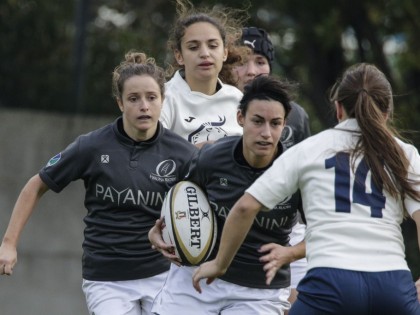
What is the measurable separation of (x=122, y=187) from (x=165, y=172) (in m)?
0.25

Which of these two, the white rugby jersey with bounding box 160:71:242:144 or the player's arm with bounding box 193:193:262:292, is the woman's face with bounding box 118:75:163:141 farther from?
the player's arm with bounding box 193:193:262:292

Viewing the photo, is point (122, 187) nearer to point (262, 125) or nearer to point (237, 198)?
point (237, 198)

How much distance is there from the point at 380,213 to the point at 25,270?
300 inches

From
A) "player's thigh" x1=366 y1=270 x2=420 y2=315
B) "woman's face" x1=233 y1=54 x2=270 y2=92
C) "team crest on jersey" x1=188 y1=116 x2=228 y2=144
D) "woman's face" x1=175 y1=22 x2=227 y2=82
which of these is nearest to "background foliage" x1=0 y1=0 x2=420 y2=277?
"woman's face" x1=233 y1=54 x2=270 y2=92

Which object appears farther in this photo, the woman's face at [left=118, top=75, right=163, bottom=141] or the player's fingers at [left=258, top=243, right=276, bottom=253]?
the woman's face at [left=118, top=75, right=163, bottom=141]

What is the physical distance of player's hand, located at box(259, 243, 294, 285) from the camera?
5.72 meters

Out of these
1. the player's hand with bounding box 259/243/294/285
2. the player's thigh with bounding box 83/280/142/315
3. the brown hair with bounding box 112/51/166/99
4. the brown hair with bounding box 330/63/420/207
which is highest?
the brown hair with bounding box 112/51/166/99

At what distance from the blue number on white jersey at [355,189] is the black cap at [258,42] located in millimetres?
2762

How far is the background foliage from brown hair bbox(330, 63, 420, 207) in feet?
20.1

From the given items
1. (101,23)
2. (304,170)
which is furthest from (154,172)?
(101,23)

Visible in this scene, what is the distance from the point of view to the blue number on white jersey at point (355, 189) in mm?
5203

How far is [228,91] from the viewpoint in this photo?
7.32 metres

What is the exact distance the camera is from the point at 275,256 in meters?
5.77

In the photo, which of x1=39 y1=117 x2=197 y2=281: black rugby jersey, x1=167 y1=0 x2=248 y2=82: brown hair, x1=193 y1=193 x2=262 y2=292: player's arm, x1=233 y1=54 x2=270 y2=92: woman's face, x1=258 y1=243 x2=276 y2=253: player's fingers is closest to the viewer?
x1=193 y1=193 x2=262 y2=292: player's arm
